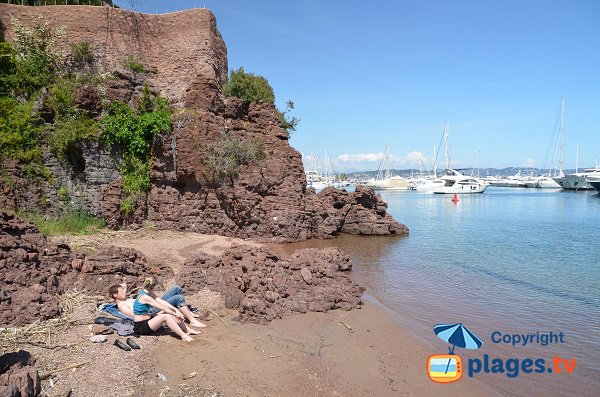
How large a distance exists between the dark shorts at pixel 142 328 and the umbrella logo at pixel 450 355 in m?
4.45

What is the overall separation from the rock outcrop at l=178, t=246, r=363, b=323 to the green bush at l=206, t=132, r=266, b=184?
6562mm

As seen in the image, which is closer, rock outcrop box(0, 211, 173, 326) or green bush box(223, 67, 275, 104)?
rock outcrop box(0, 211, 173, 326)

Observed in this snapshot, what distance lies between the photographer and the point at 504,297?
10797 mm

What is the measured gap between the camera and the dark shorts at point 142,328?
251 inches

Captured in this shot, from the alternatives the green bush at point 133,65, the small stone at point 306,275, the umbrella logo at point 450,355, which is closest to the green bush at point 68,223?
the green bush at point 133,65

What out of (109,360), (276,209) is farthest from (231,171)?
(109,360)

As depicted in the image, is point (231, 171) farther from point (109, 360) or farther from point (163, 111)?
point (109, 360)

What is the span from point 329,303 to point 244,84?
12.6m

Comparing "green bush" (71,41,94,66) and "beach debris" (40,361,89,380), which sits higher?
"green bush" (71,41,94,66)

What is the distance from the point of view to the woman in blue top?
6410mm

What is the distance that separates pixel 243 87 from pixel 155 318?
549 inches

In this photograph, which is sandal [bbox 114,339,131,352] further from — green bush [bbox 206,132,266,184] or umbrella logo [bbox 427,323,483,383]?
→ green bush [bbox 206,132,266,184]

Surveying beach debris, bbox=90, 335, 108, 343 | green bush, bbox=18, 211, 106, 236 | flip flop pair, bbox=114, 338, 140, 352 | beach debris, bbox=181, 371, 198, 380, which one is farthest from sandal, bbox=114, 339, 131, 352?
green bush, bbox=18, 211, 106, 236

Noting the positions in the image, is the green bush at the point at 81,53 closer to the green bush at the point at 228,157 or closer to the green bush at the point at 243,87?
the green bush at the point at 243,87
